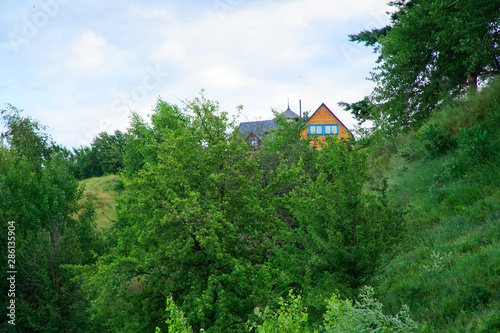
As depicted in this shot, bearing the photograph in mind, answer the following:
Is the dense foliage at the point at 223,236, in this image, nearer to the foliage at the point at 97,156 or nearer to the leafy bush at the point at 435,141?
the leafy bush at the point at 435,141

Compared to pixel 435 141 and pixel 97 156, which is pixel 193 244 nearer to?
pixel 435 141

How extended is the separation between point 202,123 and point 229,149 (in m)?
1.59

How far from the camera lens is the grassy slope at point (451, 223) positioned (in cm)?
735

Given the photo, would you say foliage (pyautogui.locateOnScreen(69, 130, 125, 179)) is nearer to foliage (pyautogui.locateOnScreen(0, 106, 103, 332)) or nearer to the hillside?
foliage (pyautogui.locateOnScreen(0, 106, 103, 332))

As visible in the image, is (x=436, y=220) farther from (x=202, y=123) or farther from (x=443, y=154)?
(x=202, y=123)

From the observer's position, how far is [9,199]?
19.1m

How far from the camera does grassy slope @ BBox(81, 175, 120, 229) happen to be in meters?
33.4

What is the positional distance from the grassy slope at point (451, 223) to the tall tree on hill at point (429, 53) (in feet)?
4.78

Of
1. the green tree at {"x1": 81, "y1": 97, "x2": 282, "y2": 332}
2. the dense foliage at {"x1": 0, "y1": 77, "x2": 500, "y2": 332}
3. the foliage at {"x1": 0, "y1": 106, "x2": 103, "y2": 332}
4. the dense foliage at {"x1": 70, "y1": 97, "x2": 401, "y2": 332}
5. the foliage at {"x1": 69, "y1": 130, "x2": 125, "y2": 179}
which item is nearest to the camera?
the dense foliage at {"x1": 0, "y1": 77, "x2": 500, "y2": 332}

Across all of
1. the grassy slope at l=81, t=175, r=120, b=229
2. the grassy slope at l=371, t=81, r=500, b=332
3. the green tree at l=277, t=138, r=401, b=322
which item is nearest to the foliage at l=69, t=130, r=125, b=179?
the grassy slope at l=81, t=175, r=120, b=229

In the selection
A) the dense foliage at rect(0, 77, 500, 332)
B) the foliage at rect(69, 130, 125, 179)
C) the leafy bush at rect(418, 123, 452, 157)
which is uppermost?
the foliage at rect(69, 130, 125, 179)

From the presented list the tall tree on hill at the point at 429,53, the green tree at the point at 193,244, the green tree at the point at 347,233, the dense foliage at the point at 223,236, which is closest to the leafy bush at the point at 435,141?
the tall tree on hill at the point at 429,53

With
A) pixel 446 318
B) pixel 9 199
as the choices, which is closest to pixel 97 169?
pixel 9 199

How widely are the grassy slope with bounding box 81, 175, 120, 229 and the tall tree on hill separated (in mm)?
26579
